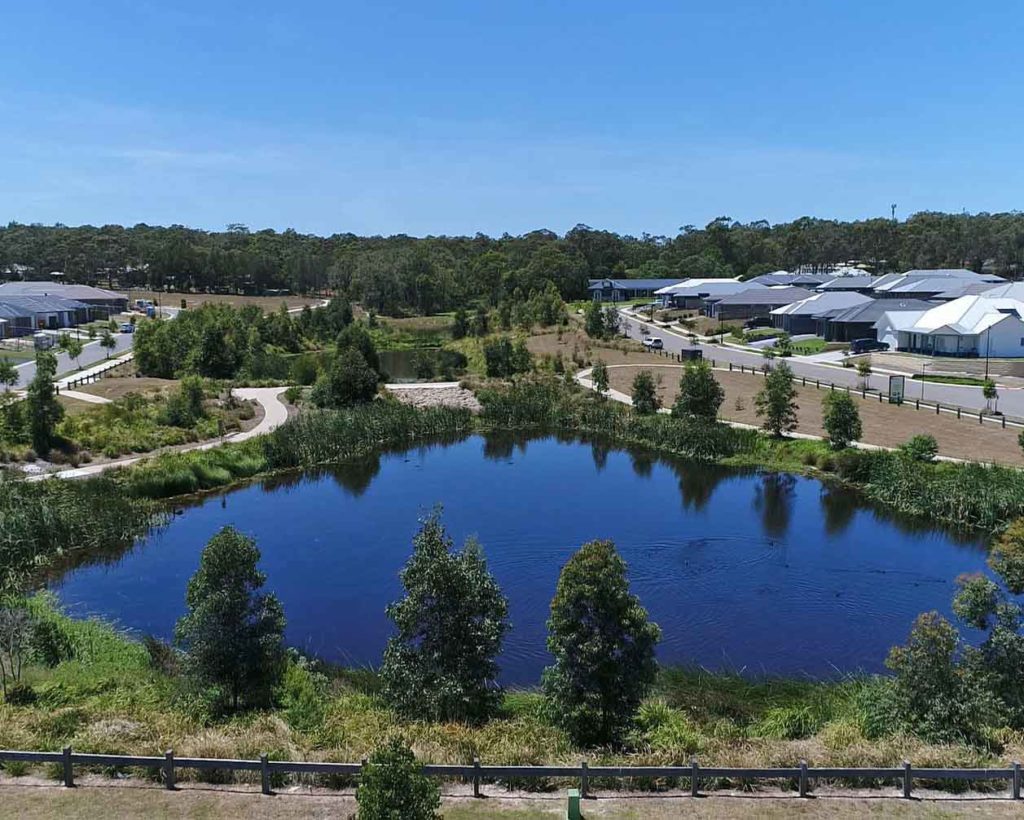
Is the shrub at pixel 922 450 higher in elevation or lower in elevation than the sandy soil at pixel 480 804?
higher

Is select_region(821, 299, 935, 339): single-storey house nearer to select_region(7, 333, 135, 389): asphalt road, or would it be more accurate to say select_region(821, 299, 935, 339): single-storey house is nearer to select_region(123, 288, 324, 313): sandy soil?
select_region(7, 333, 135, 389): asphalt road

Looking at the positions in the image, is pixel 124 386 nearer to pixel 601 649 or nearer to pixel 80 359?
pixel 80 359

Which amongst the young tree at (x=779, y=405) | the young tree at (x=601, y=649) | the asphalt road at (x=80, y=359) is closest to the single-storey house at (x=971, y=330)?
the young tree at (x=779, y=405)

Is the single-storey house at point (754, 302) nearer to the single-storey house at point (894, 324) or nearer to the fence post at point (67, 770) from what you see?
the single-storey house at point (894, 324)

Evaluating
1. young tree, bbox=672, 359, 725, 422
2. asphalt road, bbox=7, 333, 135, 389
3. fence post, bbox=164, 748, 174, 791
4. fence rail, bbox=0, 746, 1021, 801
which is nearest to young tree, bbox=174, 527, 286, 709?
fence rail, bbox=0, 746, 1021, 801

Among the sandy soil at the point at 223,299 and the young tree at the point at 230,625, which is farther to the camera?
the sandy soil at the point at 223,299

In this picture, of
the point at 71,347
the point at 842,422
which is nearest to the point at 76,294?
the point at 71,347
